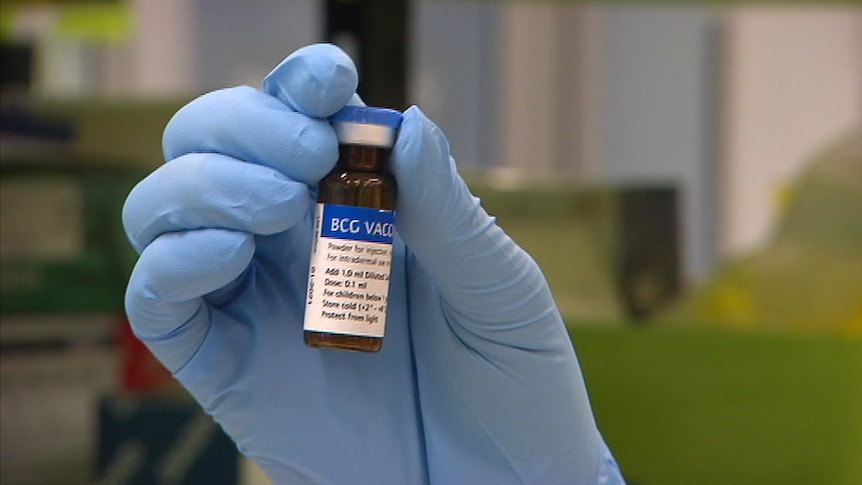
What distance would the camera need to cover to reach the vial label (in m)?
0.66

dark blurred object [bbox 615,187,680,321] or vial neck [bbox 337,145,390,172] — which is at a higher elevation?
vial neck [bbox 337,145,390,172]

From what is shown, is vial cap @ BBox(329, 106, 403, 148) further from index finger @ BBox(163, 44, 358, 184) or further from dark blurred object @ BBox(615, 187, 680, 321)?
dark blurred object @ BBox(615, 187, 680, 321)

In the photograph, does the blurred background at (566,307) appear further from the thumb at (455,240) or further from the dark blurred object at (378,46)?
the thumb at (455,240)

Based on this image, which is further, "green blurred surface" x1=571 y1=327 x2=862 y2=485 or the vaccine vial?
"green blurred surface" x1=571 y1=327 x2=862 y2=485

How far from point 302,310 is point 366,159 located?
0.18m

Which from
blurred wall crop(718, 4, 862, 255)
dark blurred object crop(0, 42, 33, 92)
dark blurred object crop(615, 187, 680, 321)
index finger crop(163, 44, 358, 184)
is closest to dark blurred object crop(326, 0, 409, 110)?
dark blurred object crop(615, 187, 680, 321)

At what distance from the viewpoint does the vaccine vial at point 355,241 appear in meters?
0.66

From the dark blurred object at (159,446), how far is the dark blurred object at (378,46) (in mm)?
517

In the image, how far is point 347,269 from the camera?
2.17ft

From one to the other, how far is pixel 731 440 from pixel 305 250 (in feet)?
3.19

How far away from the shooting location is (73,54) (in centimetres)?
340

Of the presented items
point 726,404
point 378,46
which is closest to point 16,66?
point 378,46

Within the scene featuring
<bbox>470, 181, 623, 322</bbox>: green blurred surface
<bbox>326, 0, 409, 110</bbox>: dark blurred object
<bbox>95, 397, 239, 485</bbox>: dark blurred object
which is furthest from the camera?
<bbox>470, 181, 623, 322</bbox>: green blurred surface

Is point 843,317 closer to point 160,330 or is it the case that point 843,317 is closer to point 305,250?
point 305,250
